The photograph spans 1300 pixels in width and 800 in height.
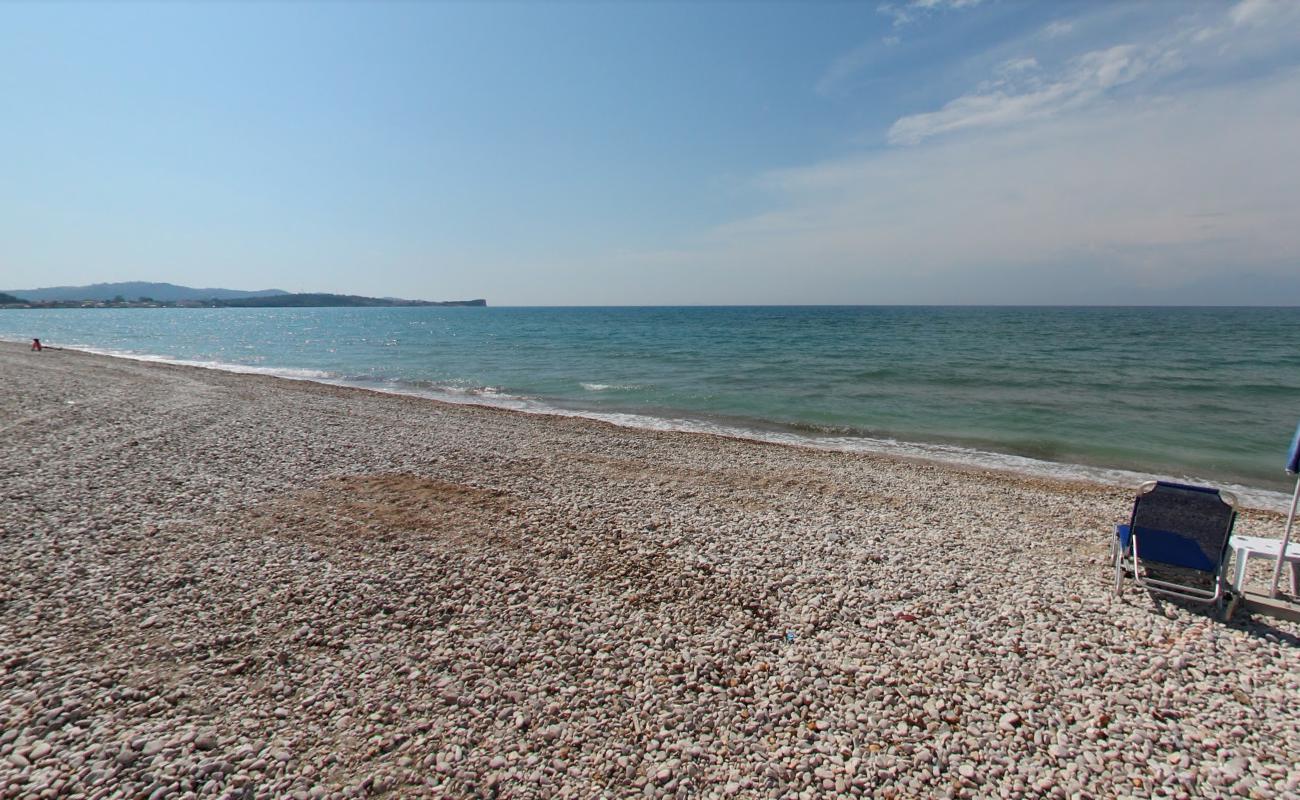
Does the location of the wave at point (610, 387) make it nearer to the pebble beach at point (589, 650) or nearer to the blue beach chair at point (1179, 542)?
the pebble beach at point (589, 650)

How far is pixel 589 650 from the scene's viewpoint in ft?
17.1

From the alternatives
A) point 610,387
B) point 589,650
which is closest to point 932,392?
point 610,387

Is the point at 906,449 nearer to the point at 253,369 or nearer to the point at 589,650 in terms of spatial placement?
the point at 589,650

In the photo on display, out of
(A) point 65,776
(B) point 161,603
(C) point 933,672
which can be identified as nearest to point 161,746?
(A) point 65,776

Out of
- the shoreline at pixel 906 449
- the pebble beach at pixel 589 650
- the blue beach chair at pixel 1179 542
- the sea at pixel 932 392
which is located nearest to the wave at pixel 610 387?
the sea at pixel 932 392

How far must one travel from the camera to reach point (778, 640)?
5.47 meters

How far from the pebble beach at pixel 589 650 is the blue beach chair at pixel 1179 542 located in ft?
1.19

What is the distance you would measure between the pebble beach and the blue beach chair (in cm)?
36

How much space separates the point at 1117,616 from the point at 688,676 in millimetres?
4877

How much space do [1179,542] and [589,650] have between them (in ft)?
22.2

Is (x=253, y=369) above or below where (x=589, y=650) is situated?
below

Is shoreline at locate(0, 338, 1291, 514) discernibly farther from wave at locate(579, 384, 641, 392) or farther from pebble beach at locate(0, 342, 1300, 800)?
wave at locate(579, 384, 641, 392)

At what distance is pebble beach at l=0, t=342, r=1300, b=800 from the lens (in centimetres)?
394

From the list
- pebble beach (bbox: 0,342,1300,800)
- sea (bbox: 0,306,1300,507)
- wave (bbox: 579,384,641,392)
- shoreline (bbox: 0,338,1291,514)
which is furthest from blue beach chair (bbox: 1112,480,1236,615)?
wave (bbox: 579,384,641,392)
